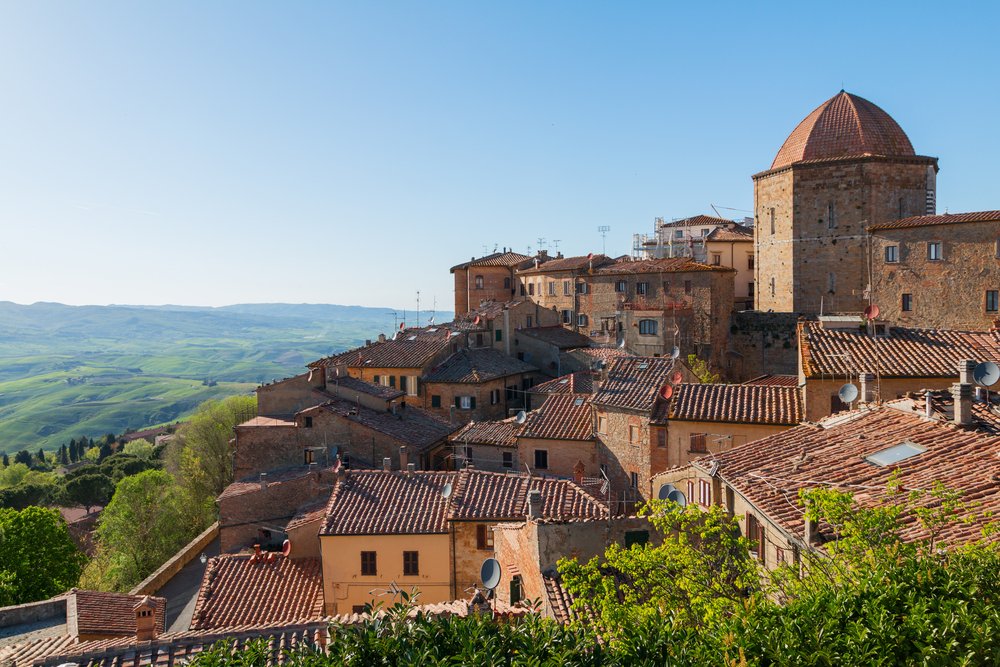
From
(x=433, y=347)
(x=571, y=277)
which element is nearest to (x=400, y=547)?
(x=433, y=347)

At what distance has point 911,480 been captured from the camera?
1381 centimetres

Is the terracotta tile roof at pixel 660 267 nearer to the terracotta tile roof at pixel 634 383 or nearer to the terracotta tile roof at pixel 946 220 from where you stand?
the terracotta tile roof at pixel 946 220

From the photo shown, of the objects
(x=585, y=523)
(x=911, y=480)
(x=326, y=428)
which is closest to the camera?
(x=911, y=480)

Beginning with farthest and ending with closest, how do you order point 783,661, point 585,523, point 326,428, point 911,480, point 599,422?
point 326,428 → point 599,422 → point 585,523 → point 911,480 → point 783,661

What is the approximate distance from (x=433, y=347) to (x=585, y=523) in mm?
32518

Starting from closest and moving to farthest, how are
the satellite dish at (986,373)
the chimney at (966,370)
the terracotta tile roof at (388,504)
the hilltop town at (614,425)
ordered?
the hilltop town at (614,425)
the satellite dish at (986,373)
the chimney at (966,370)
the terracotta tile roof at (388,504)

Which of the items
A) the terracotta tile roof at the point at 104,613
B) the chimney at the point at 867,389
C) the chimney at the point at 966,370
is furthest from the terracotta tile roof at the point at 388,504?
the chimney at the point at 966,370

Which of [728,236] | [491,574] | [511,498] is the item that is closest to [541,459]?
[511,498]

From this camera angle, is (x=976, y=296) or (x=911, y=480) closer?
(x=911, y=480)

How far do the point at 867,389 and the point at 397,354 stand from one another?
32.7 meters

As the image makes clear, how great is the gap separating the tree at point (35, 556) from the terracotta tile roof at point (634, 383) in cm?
2770

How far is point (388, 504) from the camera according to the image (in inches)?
1062

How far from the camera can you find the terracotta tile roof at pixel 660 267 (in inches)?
1860

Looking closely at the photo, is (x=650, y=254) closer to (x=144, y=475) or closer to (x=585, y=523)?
(x=144, y=475)
